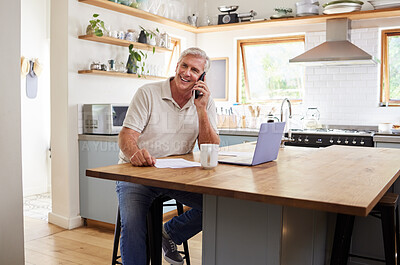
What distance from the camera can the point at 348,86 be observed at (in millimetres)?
5180

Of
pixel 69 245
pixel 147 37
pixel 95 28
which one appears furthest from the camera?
pixel 147 37

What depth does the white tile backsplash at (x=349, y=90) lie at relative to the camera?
198 inches

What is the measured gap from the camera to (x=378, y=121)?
16.5ft

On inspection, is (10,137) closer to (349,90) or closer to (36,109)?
(36,109)

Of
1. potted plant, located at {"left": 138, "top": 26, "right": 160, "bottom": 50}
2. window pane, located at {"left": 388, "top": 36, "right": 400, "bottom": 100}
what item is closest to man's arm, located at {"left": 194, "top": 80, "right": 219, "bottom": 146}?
potted plant, located at {"left": 138, "top": 26, "right": 160, "bottom": 50}

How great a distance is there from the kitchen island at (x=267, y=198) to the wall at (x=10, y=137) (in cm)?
73

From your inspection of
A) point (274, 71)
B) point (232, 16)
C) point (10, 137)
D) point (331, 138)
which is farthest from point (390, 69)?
point (10, 137)

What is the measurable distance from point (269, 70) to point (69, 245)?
3532mm

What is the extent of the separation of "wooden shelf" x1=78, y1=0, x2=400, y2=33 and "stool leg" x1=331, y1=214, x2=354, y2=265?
3085 millimetres

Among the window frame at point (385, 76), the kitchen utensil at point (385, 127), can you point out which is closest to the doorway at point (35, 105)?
the kitchen utensil at point (385, 127)

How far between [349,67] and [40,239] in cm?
396

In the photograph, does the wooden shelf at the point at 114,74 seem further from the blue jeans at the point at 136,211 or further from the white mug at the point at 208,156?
the white mug at the point at 208,156

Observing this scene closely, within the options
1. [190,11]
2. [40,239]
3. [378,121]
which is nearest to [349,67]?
[378,121]

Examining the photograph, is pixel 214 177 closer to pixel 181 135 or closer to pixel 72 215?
pixel 181 135
